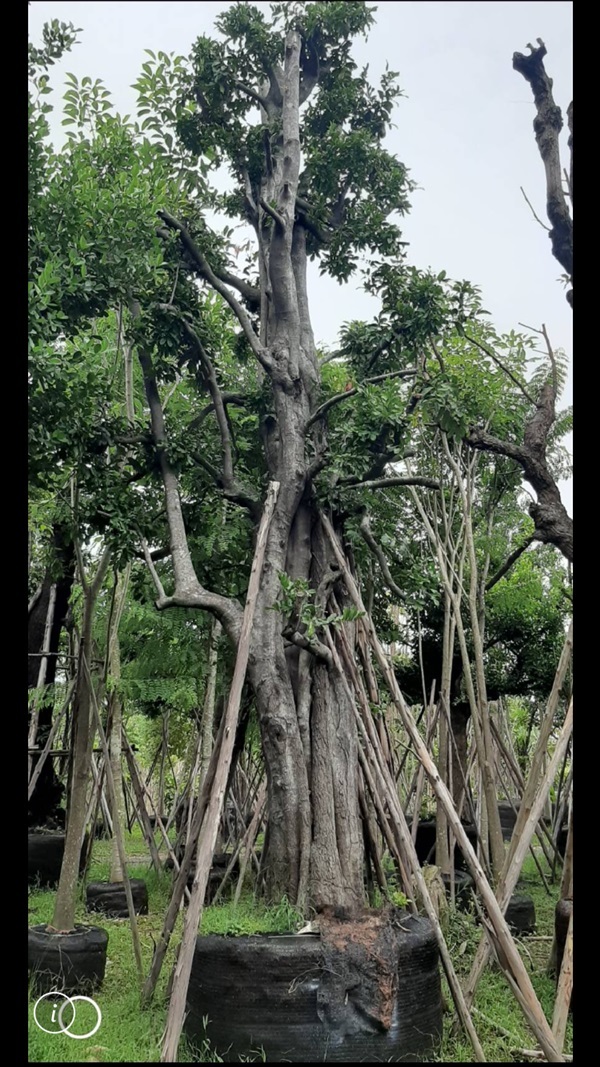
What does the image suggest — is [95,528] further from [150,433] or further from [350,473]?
[350,473]

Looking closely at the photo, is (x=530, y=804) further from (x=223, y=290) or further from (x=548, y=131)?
(x=223, y=290)

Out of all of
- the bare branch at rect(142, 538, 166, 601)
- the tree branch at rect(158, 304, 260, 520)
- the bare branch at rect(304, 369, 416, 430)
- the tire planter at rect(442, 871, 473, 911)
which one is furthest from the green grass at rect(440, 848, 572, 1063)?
the bare branch at rect(304, 369, 416, 430)

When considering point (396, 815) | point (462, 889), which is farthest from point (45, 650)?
point (396, 815)

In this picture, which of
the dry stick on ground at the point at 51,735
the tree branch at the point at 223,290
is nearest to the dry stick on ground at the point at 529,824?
the tree branch at the point at 223,290

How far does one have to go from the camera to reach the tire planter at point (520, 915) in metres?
6.77

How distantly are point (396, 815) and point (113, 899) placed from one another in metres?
4.08

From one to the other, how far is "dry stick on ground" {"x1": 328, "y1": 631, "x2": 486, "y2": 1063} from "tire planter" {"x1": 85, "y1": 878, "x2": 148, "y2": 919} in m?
3.54

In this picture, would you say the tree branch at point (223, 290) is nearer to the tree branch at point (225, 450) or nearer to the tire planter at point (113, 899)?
the tree branch at point (225, 450)

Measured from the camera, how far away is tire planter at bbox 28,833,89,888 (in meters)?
9.11

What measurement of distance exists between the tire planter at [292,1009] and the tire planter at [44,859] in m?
5.24

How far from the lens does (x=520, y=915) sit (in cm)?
684

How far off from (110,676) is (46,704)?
264cm

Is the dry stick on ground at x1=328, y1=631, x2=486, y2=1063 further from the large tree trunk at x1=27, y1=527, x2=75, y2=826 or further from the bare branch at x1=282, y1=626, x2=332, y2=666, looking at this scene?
the large tree trunk at x1=27, y1=527, x2=75, y2=826
